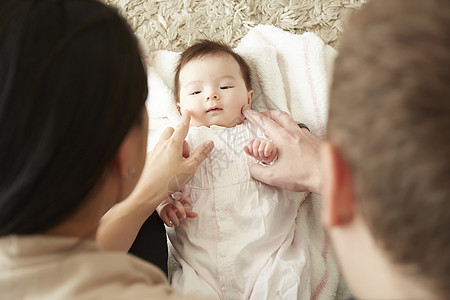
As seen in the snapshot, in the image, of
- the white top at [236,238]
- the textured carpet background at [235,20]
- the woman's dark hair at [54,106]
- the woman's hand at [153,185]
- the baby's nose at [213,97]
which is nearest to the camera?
the woman's dark hair at [54,106]

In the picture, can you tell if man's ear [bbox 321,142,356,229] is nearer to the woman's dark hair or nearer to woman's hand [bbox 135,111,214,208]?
the woman's dark hair

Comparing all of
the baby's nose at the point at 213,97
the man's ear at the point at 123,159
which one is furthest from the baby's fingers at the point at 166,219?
the man's ear at the point at 123,159

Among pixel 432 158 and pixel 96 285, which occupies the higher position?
pixel 432 158

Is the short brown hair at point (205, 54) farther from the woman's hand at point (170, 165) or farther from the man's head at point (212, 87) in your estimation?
the woman's hand at point (170, 165)

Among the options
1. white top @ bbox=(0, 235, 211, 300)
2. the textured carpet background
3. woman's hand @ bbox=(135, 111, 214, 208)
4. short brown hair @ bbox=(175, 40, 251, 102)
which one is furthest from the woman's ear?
the textured carpet background

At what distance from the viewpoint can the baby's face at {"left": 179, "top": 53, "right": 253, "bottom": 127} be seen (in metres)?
1.39

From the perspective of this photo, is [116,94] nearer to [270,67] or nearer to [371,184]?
[371,184]

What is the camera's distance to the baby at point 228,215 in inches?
46.3

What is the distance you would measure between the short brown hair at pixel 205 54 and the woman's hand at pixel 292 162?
0.24 m

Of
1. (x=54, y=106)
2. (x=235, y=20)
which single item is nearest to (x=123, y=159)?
(x=54, y=106)

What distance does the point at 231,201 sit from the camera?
49.6 inches

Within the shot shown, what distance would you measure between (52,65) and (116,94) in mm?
84

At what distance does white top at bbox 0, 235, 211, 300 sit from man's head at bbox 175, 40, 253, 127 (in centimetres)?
76

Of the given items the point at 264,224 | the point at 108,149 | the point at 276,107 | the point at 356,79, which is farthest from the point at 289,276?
the point at 356,79
